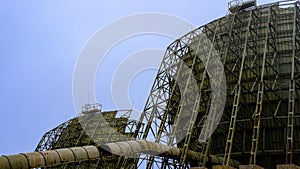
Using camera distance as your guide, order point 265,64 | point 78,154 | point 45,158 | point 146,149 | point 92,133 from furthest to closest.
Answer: point 92,133
point 265,64
point 146,149
point 78,154
point 45,158

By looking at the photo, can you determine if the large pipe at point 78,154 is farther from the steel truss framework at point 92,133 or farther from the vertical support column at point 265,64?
the steel truss framework at point 92,133

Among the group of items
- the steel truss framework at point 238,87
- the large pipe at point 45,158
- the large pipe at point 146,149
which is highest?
the steel truss framework at point 238,87

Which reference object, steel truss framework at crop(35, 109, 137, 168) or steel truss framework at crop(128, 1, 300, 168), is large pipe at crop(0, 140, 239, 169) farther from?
steel truss framework at crop(35, 109, 137, 168)

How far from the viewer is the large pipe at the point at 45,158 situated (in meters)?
14.4

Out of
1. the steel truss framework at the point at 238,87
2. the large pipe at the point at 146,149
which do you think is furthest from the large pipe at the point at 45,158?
the steel truss framework at the point at 238,87

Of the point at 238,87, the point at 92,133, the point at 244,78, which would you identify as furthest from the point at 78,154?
the point at 92,133

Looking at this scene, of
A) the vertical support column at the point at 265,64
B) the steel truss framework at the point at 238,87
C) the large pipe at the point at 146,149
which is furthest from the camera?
the steel truss framework at the point at 238,87

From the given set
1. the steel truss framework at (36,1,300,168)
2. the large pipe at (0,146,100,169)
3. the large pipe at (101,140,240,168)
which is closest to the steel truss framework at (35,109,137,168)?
the steel truss framework at (36,1,300,168)

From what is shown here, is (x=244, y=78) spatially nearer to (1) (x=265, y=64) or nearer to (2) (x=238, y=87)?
(1) (x=265, y=64)

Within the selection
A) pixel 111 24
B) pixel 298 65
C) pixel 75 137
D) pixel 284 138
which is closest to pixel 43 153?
pixel 111 24

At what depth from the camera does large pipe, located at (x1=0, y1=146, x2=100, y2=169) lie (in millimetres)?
14378

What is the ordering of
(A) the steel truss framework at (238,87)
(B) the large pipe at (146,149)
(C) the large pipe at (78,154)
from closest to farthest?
(C) the large pipe at (78,154), (B) the large pipe at (146,149), (A) the steel truss framework at (238,87)

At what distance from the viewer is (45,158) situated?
628 inches

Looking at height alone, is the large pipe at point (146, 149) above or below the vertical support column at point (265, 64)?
below
